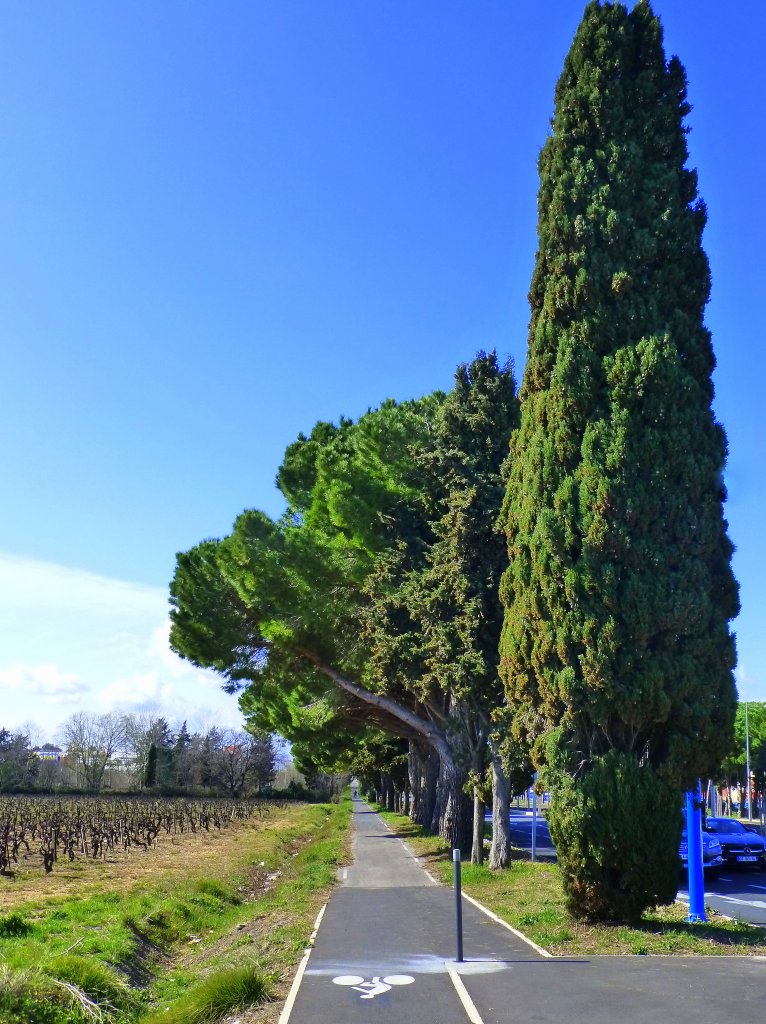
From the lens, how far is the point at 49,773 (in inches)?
3474

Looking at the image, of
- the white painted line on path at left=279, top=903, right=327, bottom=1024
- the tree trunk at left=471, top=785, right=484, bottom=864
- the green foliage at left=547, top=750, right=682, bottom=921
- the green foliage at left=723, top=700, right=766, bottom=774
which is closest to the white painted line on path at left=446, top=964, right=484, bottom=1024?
the white painted line on path at left=279, top=903, right=327, bottom=1024

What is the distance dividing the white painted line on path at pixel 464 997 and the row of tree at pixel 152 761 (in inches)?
2998

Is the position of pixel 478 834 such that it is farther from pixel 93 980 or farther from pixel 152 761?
pixel 152 761

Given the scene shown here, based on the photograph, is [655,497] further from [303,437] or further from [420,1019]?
[303,437]

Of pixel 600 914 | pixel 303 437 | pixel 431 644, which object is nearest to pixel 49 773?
pixel 303 437

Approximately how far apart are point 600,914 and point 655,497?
516cm

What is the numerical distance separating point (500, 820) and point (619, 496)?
11325mm

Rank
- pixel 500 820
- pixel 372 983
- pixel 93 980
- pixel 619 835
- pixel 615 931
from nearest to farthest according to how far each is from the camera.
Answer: pixel 372 983, pixel 93 980, pixel 615 931, pixel 619 835, pixel 500 820

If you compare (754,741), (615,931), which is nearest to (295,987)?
(615,931)

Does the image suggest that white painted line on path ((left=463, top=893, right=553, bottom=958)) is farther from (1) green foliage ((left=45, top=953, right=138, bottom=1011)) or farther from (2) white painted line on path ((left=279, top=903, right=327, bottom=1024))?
(1) green foliage ((left=45, top=953, right=138, bottom=1011))

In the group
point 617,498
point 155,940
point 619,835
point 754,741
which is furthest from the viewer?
point 754,741

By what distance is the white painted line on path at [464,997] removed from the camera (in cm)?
713

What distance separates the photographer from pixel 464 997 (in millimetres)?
7836

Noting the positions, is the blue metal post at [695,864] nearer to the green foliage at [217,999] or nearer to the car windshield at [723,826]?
the green foliage at [217,999]
